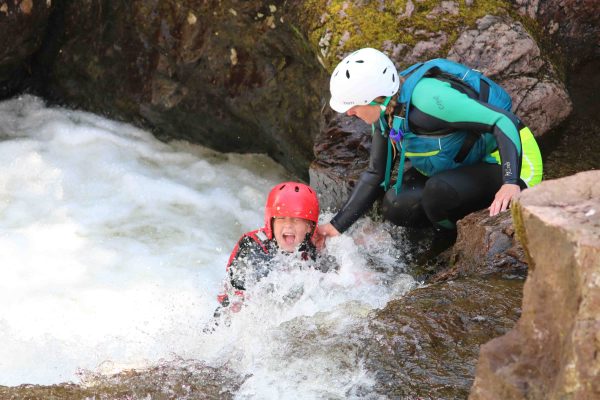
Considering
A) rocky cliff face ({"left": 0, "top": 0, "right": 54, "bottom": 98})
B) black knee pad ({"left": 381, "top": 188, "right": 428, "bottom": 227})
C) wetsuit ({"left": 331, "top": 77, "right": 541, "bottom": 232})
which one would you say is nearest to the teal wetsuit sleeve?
wetsuit ({"left": 331, "top": 77, "right": 541, "bottom": 232})

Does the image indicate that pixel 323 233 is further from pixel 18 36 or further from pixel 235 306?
pixel 18 36

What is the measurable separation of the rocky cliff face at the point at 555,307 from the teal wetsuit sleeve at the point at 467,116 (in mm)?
2012

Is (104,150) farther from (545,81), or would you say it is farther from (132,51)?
(545,81)

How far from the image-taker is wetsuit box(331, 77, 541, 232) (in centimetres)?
491

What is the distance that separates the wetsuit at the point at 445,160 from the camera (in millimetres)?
4914

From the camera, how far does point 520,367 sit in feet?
8.74

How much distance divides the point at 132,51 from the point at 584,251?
6.74 m

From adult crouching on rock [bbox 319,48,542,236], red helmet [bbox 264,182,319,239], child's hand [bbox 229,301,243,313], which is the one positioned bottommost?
child's hand [bbox 229,301,243,313]

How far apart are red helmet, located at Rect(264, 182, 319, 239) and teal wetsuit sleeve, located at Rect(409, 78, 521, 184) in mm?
1000

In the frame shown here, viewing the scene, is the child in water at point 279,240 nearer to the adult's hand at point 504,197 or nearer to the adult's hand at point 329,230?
the adult's hand at point 329,230

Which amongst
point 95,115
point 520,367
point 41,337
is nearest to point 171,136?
point 95,115

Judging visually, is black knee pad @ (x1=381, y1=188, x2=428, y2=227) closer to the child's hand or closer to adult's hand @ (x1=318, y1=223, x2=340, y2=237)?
adult's hand @ (x1=318, y1=223, x2=340, y2=237)

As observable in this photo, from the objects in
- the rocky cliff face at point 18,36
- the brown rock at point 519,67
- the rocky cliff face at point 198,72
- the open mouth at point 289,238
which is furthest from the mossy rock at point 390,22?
the rocky cliff face at point 18,36

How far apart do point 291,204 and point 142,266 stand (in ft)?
5.70
